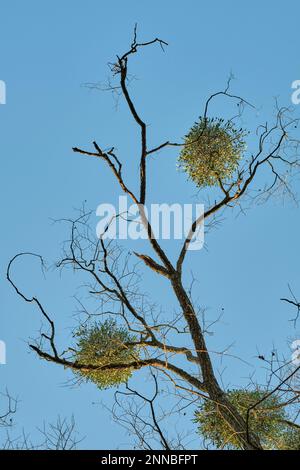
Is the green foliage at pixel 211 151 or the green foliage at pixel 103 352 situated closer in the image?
the green foliage at pixel 103 352

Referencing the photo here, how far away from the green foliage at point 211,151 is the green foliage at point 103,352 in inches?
49.2

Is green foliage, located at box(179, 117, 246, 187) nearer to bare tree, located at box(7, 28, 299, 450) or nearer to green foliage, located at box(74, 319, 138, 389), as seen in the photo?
bare tree, located at box(7, 28, 299, 450)

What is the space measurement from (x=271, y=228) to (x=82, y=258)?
14.8 meters

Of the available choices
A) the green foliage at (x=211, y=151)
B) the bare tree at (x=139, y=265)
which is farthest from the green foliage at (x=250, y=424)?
the green foliage at (x=211, y=151)

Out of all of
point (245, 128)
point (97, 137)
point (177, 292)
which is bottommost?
point (177, 292)

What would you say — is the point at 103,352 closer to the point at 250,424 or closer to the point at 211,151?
the point at 250,424

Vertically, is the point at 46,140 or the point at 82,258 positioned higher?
the point at 46,140

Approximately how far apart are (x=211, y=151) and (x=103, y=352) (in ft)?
5.20

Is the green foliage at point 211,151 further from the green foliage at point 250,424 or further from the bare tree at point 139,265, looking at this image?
the green foliage at point 250,424

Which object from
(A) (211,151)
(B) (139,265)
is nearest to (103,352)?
(B) (139,265)

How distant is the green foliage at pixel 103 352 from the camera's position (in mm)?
4121
